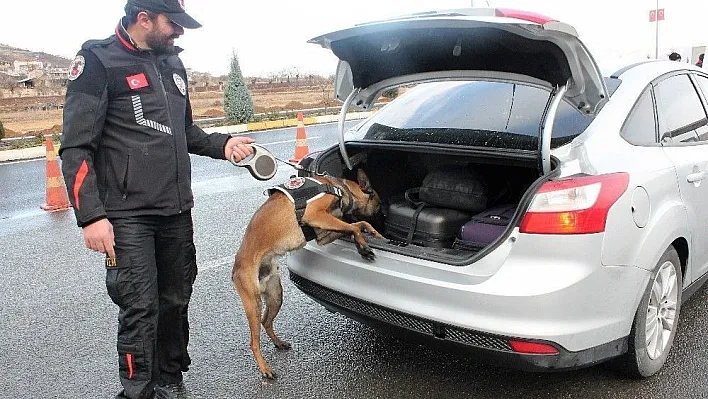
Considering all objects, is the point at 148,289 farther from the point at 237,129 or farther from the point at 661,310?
the point at 237,129

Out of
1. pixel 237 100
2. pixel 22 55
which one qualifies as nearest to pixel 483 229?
pixel 237 100

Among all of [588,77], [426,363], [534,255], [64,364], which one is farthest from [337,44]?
[64,364]

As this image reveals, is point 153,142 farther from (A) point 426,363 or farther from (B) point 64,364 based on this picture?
(A) point 426,363

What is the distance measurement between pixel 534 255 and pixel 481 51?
1038 millimetres

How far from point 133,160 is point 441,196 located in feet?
5.02

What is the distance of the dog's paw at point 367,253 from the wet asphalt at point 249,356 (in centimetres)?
54

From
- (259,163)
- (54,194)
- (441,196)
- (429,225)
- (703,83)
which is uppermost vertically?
(703,83)

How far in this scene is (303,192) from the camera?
117 inches

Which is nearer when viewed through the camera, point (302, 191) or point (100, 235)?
point (100, 235)

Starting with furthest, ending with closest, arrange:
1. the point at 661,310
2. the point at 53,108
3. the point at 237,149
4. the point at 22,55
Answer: the point at 22,55 < the point at 53,108 < the point at 237,149 < the point at 661,310

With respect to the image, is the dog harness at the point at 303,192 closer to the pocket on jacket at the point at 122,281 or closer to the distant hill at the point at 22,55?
the pocket on jacket at the point at 122,281

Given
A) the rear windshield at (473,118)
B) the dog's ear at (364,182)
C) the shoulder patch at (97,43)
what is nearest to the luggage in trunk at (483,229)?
the rear windshield at (473,118)

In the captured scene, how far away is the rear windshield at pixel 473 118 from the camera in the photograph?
289cm

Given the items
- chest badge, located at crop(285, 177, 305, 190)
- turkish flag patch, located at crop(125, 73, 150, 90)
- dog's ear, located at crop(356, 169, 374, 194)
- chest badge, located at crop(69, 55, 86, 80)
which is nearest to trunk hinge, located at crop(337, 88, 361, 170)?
dog's ear, located at crop(356, 169, 374, 194)
